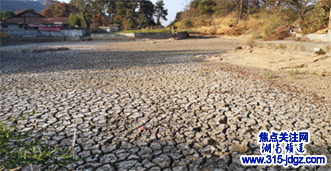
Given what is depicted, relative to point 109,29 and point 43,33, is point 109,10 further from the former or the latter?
point 43,33

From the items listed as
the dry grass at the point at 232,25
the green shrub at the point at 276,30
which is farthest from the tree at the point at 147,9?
the green shrub at the point at 276,30

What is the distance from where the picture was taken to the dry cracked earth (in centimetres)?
246

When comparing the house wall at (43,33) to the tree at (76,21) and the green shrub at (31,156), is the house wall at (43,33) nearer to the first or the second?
the tree at (76,21)

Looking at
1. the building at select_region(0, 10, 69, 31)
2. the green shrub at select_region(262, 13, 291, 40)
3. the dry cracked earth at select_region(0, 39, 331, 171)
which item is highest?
the building at select_region(0, 10, 69, 31)

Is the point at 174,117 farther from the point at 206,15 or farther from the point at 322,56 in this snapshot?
the point at 206,15

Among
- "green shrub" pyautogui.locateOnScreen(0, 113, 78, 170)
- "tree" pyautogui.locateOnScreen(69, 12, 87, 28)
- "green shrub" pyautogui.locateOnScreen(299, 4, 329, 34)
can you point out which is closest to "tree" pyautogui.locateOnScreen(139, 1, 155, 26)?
"tree" pyautogui.locateOnScreen(69, 12, 87, 28)

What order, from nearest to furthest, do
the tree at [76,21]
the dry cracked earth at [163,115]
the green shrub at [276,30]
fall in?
the dry cracked earth at [163,115], the green shrub at [276,30], the tree at [76,21]

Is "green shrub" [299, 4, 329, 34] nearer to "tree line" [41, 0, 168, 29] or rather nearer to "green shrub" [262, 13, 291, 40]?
"green shrub" [262, 13, 291, 40]

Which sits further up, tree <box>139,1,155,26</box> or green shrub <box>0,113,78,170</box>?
tree <box>139,1,155,26</box>

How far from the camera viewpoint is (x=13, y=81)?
5828 mm

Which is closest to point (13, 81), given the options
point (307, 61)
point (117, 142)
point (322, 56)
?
point (117, 142)

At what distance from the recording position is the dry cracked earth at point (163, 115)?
2.46 meters

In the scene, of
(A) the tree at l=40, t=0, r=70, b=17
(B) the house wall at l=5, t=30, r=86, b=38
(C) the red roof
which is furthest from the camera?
(A) the tree at l=40, t=0, r=70, b=17

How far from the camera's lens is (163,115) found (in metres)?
3.56
